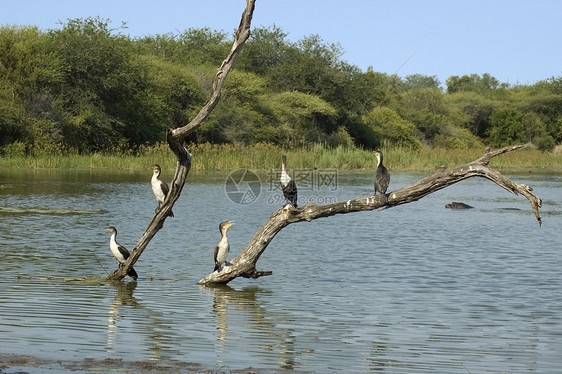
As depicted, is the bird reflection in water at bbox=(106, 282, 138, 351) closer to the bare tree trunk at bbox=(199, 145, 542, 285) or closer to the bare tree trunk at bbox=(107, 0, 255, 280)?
the bare tree trunk at bbox=(107, 0, 255, 280)

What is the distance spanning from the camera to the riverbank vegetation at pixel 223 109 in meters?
39.0

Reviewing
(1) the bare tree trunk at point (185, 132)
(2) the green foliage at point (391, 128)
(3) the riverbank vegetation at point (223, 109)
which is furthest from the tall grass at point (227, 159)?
(1) the bare tree trunk at point (185, 132)

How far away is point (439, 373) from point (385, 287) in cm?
468

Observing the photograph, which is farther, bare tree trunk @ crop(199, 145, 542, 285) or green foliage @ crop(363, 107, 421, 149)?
green foliage @ crop(363, 107, 421, 149)

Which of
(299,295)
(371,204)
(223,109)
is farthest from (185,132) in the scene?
(223,109)

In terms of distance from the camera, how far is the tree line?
39812 mm

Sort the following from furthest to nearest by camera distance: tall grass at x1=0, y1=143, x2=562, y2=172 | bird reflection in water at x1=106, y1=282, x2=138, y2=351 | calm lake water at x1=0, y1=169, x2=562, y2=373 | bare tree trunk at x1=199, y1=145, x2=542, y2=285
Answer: tall grass at x1=0, y1=143, x2=562, y2=172 < bare tree trunk at x1=199, y1=145, x2=542, y2=285 < bird reflection in water at x1=106, y1=282, x2=138, y2=351 < calm lake water at x1=0, y1=169, x2=562, y2=373

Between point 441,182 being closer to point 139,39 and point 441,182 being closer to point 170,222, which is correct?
point 170,222

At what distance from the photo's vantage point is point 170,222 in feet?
62.2

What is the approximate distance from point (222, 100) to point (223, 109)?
1.84 meters

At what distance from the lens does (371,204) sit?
32.4 ft

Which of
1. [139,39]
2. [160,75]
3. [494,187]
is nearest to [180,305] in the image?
[494,187]

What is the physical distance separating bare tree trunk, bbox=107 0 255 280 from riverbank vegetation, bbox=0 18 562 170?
87.0ft

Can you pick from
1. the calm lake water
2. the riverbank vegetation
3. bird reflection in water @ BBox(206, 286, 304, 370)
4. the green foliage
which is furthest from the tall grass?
bird reflection in water @ BBox(206, 286, 304, 370)
